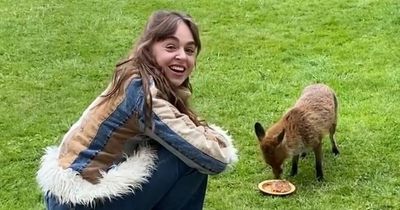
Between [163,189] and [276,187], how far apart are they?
2101mm

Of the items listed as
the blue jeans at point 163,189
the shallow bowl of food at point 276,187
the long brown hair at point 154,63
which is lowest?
the shallow bowl of food at point 276,187

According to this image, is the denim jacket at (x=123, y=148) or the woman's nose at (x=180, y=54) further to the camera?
the woman's nose at (x=180, y=54)

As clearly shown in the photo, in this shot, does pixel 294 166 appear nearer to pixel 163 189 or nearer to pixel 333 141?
pixel 333 141

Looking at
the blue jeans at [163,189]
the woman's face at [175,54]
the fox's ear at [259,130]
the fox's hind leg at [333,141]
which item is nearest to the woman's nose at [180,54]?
the woman's face at [175,54]

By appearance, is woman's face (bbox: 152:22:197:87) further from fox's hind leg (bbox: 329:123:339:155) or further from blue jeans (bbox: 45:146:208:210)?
fox's hind leg (bbox: 329:123:339:155)

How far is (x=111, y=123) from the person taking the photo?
344 cm

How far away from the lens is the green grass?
5574 millimetres

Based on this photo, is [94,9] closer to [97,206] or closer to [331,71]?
[331,71]

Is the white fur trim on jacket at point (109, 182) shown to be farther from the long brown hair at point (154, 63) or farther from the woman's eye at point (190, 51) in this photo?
the woman's eye at point (190, 51)

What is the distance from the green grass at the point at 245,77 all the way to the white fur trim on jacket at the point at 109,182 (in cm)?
186

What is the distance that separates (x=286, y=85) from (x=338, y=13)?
298 centimetres

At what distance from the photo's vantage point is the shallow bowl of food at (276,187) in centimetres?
540

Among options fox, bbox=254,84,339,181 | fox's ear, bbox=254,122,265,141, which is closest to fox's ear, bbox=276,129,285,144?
fox, bbox=254,84,339,181

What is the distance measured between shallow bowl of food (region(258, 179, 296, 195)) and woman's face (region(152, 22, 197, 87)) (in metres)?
1.91
